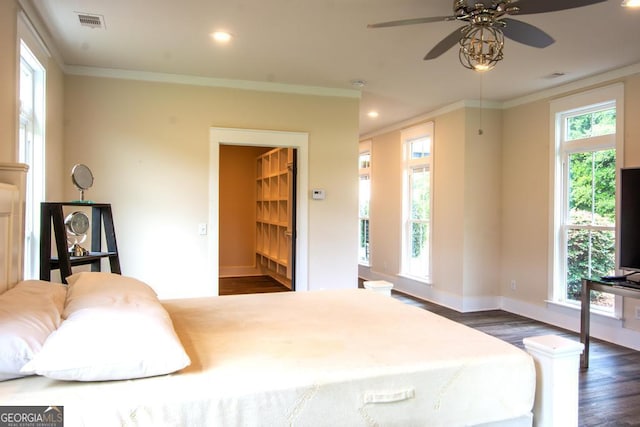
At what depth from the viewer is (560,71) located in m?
4.45

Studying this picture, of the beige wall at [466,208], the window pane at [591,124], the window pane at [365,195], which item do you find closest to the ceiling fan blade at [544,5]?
the window pane at [591,124]

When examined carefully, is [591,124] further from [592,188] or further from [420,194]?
[420,194]

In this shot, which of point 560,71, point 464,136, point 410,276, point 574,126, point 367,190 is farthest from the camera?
point 367,190

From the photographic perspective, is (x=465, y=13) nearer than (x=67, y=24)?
Yes

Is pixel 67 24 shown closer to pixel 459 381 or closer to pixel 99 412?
pixel 99 412

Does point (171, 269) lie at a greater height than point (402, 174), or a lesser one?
lesser

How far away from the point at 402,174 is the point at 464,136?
1471mm

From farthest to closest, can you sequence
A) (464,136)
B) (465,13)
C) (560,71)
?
(464,136)
(560,71)
(465,13)

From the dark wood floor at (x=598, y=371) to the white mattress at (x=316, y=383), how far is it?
63.0 inches

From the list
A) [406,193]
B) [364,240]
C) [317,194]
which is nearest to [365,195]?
[364,240]

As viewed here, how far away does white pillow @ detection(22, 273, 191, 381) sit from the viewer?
4.37ft

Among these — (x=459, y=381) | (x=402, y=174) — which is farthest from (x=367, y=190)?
(x=459, y=381)

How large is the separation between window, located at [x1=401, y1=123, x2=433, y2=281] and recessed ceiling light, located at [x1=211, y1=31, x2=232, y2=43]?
3547 millimetres

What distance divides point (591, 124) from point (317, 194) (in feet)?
9.86
